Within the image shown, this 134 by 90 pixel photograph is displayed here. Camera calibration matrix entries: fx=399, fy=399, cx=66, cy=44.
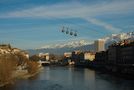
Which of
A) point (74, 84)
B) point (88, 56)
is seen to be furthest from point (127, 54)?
point (88, 56)

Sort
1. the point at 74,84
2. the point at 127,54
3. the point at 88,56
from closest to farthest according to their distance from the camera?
the point at 74,84 → the point at 127,54 → the point at 88,56

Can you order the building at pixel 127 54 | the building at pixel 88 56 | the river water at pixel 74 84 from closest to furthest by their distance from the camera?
the river water at pixel 74 84 < the building at pixel 127 54 < the building at pixel 88 56

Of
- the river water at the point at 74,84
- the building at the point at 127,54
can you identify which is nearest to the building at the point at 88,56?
the building at the point at 127,54

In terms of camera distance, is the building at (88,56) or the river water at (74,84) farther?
the building at (88,56)

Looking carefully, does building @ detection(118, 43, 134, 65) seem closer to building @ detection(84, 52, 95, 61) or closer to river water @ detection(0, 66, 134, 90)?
river water @ detection(0, 66, 134, 90)

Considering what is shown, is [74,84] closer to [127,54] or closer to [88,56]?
[127,54]

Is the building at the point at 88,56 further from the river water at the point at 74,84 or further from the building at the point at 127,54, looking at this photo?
the river water at the point at 74,84

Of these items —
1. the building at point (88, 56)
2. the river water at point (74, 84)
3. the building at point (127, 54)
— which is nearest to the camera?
the river water at point (74, 84)

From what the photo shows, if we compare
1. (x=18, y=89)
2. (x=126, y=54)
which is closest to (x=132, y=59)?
(x=126, y=54)

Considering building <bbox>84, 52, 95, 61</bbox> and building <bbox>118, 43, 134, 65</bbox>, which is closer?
building <bbox>118, 43, 134, 65</bbox>

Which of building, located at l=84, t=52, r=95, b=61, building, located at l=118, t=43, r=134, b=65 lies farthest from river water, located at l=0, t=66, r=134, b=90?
building, located at l=84, t=52, r=95, b=61

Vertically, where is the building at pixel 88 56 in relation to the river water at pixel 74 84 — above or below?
above

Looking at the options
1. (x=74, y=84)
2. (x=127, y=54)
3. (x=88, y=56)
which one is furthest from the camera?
(x=88, y=56)

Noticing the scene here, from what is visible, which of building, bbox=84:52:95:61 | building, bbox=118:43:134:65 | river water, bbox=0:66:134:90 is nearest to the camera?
river water, bbox=0:66:134:90
